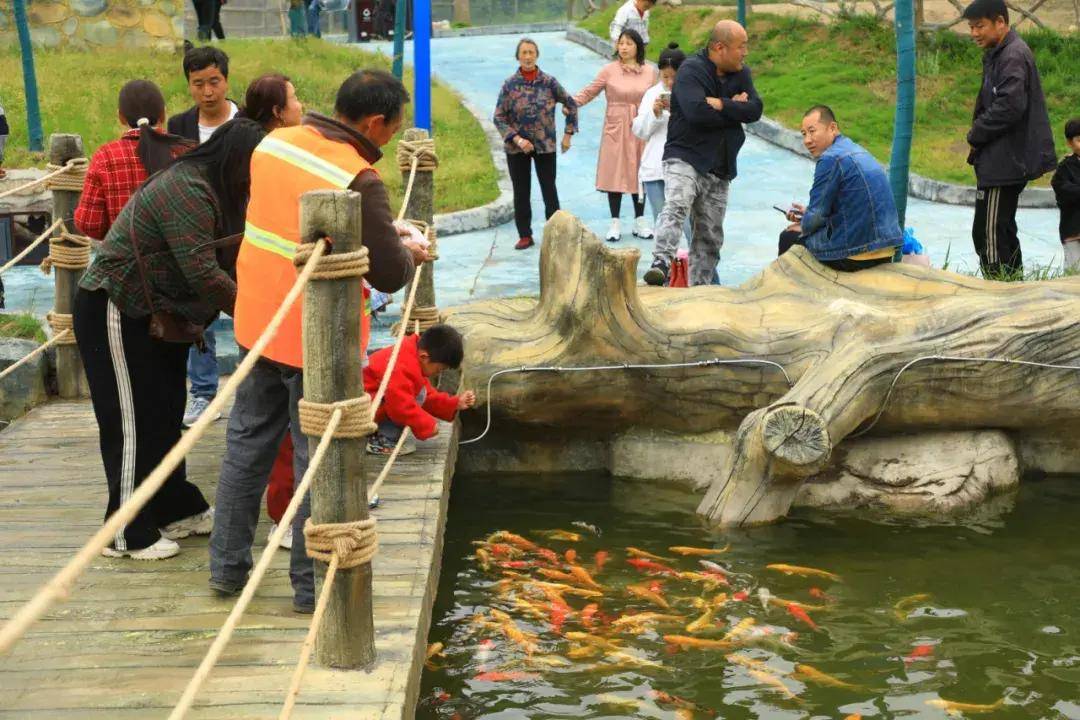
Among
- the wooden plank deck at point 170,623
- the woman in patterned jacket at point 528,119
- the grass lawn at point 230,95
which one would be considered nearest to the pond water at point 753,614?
the wooden plank deck at point 170,623

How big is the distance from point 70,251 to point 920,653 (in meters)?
4.92

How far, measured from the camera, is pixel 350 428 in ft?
13.8

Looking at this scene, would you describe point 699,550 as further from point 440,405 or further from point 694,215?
point 694,215

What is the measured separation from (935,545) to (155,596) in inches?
171

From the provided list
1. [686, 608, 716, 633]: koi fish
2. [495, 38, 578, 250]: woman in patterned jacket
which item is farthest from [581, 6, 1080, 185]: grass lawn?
[686, 608, 716, 633]: koi fish

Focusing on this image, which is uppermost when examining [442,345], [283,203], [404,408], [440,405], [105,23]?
[283,203]

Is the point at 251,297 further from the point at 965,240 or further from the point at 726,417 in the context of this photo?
the point at 965,240

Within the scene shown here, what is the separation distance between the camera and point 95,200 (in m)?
6.33

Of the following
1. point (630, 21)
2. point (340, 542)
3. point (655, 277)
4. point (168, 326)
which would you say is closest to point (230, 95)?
point (630, 21)

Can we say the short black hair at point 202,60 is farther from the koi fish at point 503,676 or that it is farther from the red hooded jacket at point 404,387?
the koi fish at point 503,676

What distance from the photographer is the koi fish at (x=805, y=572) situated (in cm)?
720

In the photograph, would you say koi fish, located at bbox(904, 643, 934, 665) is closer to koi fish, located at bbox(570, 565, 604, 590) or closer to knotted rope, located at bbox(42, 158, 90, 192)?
koi fish, located at bbox(570, 565, 604, 590)

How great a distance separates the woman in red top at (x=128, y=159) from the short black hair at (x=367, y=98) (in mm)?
1657

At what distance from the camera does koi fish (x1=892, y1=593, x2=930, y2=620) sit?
6.79 m
